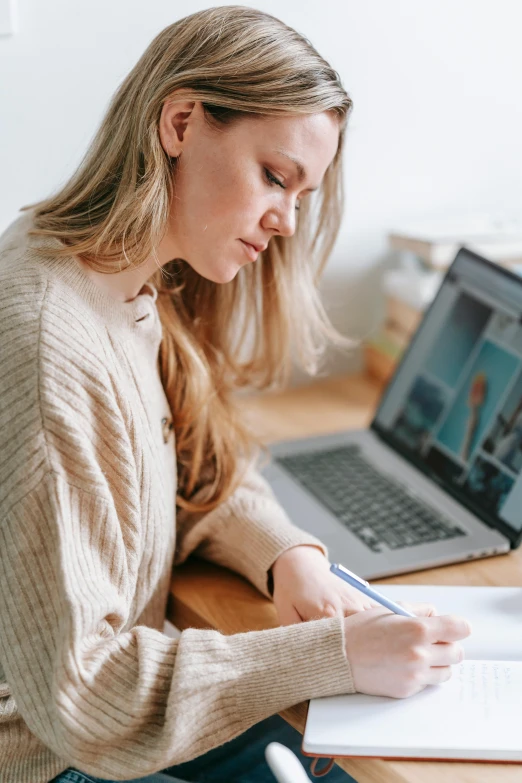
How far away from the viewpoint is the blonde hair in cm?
89

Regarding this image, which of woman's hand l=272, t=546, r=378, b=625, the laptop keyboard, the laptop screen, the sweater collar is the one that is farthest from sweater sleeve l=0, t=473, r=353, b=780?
the laptop screen

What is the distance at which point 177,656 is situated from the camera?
81cm

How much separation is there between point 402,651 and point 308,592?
0.17 metres

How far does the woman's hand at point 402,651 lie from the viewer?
794mm

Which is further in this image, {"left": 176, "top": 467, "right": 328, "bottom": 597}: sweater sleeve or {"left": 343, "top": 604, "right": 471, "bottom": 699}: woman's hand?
{"left": 176, "top": 467, "right": 328, "bottom": 597}: sweater sleeve

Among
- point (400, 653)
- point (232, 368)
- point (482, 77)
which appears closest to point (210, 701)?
point (400, 653)

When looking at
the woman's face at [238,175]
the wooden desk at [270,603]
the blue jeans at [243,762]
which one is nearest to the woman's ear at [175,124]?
the woman's face at [238,175]

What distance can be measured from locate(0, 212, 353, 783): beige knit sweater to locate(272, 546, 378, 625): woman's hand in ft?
0.31

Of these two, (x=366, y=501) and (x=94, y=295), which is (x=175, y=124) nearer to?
(x=94, y=295)

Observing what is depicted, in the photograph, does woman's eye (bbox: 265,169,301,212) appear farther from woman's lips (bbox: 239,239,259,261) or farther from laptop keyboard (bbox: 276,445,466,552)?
laptop keyboard (bbox: 276,445,466,552)

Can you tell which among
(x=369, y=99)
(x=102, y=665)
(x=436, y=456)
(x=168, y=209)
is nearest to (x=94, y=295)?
(x=168, y=209)

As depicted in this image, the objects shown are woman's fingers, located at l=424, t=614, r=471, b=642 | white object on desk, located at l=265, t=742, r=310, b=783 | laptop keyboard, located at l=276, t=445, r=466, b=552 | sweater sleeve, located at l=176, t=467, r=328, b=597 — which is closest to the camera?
white object on desk, located at l=265, t=742, r=310, b=783

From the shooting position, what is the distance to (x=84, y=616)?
771 millimetres

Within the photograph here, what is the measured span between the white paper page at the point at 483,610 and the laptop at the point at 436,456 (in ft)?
0.20
